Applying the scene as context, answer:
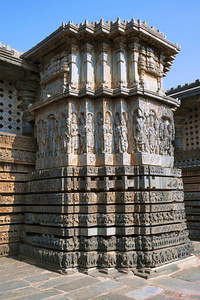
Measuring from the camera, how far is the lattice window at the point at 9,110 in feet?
34.7

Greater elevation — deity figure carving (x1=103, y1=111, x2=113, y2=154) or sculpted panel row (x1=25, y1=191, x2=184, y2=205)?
deity figure carving (x1=103, y1=111, x2=113, y2=154)

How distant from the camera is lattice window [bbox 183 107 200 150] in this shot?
566 inches

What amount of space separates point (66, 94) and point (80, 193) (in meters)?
3.13

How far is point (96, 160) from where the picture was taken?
8383mm

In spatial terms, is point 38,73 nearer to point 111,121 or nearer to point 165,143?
point 111,121

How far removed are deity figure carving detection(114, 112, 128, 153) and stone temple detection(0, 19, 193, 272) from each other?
0.10 ft

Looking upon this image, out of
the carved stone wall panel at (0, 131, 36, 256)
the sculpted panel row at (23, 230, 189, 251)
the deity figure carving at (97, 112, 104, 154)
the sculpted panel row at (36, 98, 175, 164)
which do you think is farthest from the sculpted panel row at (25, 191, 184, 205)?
the carved stone wall panel at (0, 131, 36, 256)

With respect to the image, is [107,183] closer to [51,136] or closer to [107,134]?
[107,134]

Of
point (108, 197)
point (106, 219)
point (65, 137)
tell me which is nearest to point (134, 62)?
point (65, 137)

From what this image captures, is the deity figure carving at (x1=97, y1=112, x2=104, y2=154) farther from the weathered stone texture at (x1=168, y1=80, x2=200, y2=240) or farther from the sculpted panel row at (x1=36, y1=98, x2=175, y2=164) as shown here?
the weathered stone texture at (x1=168, y1=80, x2=200, y2=240)

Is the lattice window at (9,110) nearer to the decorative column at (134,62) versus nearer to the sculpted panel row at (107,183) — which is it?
the sculpted panel row at (107,183)

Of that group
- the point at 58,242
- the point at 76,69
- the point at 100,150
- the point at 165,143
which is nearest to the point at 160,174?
the point at 165,143

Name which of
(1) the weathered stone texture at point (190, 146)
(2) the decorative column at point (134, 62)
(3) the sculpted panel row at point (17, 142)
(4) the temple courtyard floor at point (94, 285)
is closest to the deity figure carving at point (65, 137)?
(3) the sculpted panel row at point (17, 142)

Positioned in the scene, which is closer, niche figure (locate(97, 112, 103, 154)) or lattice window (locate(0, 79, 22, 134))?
niche figure (locate(97, 112, 103, 154))
